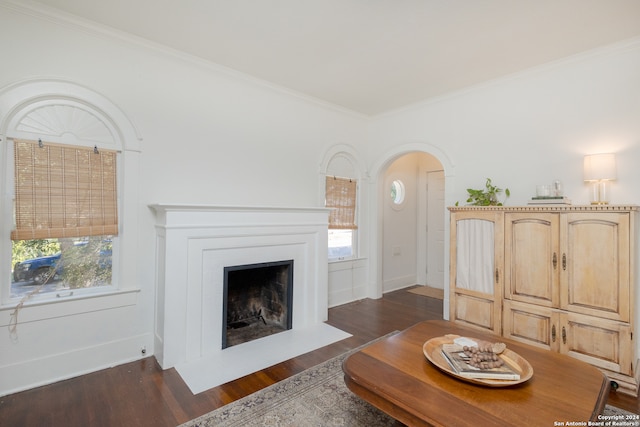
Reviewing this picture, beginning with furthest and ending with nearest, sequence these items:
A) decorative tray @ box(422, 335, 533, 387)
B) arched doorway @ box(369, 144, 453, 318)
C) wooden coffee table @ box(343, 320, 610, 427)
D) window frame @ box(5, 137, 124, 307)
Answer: arched doorway @ box(369, 144, 453, 318)
window frame @ box(5, 137, 124, 307)
decorative tray @ box(422, 335, 533, 387)
wooden coffee table @ box(343, 320, 610, 427)

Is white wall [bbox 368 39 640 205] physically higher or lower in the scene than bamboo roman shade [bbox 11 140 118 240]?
higher

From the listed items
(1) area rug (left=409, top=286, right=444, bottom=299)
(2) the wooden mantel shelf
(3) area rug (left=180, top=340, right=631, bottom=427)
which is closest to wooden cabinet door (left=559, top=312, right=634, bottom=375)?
(3) area rug (left=180, top=340, right=631, bottom=427)

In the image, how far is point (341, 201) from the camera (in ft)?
15.4

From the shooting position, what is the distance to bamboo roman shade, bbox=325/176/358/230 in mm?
4543

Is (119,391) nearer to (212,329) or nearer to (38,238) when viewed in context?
(212,329)

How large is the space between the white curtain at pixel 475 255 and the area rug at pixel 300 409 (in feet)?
4.28

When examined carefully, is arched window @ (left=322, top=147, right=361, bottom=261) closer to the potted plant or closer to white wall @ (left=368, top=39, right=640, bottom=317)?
white wall @ (left=368, top=39, right=640, bottom=317)

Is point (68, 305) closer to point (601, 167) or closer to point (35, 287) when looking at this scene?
point (35, 287)

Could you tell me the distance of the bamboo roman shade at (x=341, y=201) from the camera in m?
4.54

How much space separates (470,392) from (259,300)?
9.15ft

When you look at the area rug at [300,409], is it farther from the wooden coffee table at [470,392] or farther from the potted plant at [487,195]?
the potted plant at [487,195]

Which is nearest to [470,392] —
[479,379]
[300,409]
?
[479,379]

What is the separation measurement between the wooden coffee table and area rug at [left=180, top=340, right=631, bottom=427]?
475 mm

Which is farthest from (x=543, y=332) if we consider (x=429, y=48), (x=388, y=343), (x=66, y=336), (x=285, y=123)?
(x=66, y=336)
